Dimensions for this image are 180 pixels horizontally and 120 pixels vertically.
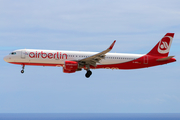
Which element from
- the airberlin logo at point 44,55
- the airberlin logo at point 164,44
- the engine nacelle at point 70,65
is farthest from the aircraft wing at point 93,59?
the airberlin logo at point 164,44

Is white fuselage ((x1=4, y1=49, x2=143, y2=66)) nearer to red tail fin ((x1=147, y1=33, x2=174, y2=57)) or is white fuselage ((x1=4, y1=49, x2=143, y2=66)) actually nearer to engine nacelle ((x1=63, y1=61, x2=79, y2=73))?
engine nacelle ((x1=63, y1=61, x2=79, y2=73))

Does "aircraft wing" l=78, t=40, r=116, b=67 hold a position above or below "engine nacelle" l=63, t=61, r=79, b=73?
above

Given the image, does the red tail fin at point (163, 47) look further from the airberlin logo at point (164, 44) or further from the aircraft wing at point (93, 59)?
the aircraft wing at point (93, 59)

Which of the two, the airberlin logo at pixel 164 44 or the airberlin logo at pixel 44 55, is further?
the airberlin logo at pixel 164 44

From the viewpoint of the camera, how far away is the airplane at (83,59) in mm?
50750

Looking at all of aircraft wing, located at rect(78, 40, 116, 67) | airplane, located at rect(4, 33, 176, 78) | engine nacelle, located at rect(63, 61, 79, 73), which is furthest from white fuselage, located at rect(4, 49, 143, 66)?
engine nacelle, located at rect(63, 61, 79, 73)

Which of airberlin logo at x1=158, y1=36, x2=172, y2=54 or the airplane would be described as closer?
the airplane

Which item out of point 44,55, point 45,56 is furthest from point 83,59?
point 44,55

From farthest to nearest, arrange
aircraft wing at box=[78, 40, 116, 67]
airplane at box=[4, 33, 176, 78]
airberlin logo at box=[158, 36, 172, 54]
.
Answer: airberlin logo at box=[158, 36, 172, 54]
airplane at box=[4, 33, 176, 78]
aircraft wing at box=[78, 40, 116, 67]

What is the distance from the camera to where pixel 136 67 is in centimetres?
5506

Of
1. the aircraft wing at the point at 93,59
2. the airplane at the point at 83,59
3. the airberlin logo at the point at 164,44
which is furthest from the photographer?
the airberlin logo at the point at 164,44

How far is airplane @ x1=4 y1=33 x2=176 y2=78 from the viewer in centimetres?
5075

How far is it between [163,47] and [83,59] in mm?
16855

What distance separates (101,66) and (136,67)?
6.82m
